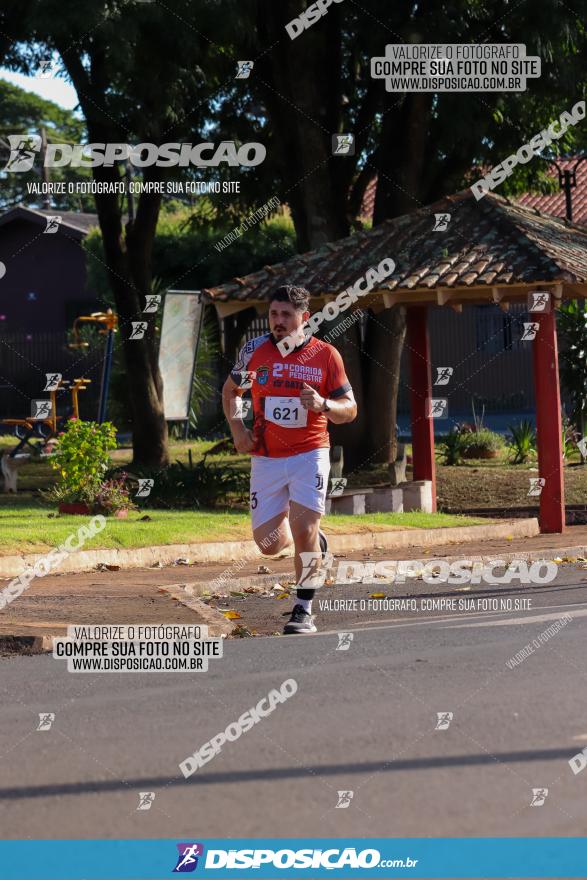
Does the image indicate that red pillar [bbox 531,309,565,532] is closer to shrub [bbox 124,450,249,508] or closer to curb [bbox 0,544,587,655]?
curb [bbox 0,544,587,655]

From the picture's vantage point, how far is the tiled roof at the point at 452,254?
61.0ft

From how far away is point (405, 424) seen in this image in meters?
40.1

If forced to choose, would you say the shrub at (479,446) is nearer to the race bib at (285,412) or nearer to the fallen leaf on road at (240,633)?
the fallen leaf on road at (240,633)

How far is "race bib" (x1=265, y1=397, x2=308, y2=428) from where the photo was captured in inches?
410

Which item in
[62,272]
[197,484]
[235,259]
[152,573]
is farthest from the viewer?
[62,272]

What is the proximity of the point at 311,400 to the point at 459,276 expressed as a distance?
9008mm

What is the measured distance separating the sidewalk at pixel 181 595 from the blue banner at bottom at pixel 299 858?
15.7ft

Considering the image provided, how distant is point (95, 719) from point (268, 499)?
347 cm

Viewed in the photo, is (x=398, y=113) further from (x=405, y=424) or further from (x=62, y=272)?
(x=62, y=272)

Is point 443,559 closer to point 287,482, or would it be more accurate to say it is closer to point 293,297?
point 287,482

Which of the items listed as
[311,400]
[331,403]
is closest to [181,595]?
[331,403]

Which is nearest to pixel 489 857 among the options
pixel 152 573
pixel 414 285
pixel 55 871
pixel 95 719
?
pixel 55 871

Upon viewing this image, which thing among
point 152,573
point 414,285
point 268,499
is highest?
point 414,285

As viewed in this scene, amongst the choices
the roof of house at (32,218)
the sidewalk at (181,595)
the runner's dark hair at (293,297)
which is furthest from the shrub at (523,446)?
the roof of house at (32,218)
